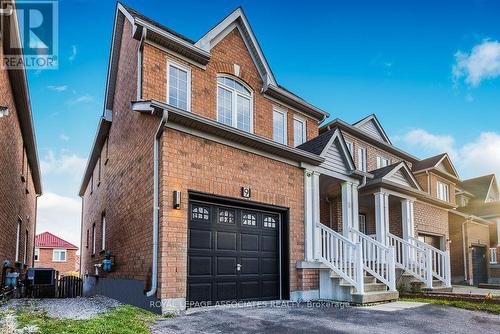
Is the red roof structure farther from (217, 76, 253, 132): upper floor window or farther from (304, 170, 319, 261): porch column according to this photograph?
(304, 170, 319, 261): porch column

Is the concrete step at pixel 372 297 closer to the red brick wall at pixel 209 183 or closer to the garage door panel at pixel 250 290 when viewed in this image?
the red brick wall at pixel 209 183

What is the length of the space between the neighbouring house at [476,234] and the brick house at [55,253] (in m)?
35.1

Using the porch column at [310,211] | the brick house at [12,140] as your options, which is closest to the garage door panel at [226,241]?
the porch column at [310,211]

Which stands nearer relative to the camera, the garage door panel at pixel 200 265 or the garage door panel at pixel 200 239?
the garage door panel at pixel 200 265

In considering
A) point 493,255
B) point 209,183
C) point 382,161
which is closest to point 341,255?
point 209,183

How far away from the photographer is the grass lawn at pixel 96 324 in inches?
233

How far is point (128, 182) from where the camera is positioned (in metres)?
11.5

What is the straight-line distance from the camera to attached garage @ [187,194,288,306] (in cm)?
917

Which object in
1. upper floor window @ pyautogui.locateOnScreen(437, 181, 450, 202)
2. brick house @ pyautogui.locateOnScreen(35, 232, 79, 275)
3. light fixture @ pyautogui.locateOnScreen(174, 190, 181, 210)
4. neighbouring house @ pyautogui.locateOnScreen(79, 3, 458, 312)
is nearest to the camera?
light fixture @ pyautogui.locateOnScreen(174, 190, 181, 210)

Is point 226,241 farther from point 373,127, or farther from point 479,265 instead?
point 479,265

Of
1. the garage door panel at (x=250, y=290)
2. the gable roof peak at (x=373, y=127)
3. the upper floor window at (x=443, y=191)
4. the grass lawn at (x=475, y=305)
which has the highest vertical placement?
the gable roof peak at (x=373, y=127)

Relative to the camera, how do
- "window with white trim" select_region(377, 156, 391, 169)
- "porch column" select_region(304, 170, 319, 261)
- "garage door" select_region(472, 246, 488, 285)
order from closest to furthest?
1. "porch column" select_region(304, 170, 319, 261)
2. "window with white trim" select_region(377, 156, 391, 169)
3. "garage door" select_region(472, 246, 488, 285)

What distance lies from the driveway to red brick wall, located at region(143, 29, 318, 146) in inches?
213

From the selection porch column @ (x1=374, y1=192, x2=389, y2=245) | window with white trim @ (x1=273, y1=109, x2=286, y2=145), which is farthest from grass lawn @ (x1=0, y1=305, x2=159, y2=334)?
porch column @ (x1=374, y1=192, x2=389, y2=245)
